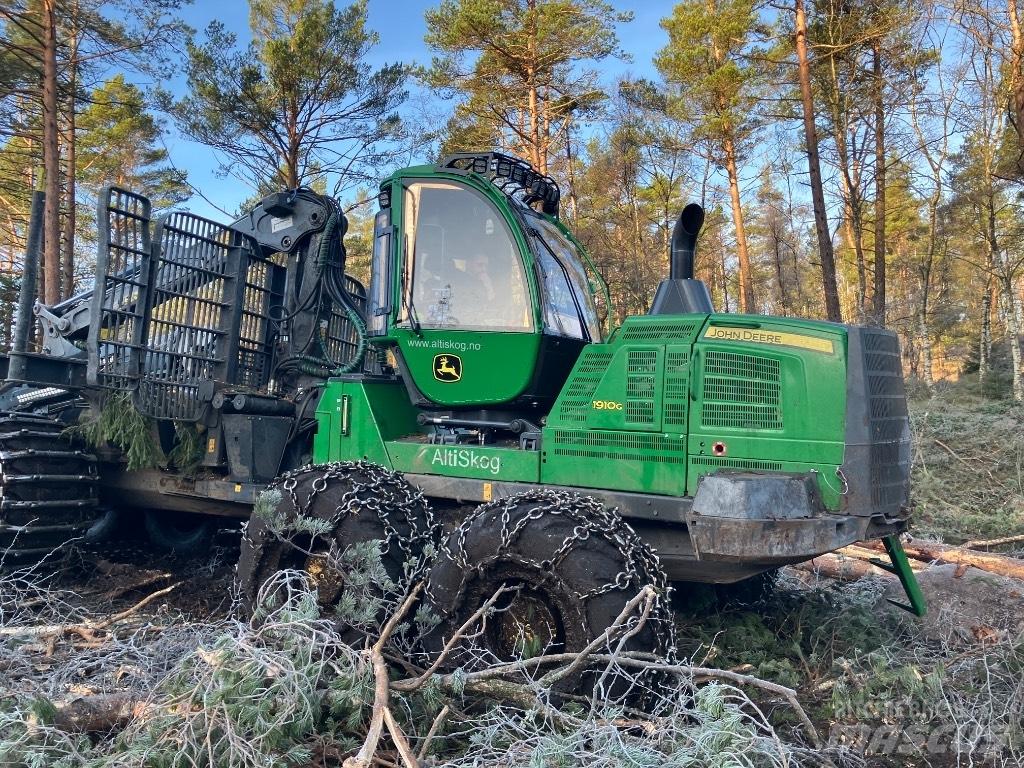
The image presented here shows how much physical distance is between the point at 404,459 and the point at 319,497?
0.70m

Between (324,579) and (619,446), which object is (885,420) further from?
(324,579)

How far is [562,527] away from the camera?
409 cm

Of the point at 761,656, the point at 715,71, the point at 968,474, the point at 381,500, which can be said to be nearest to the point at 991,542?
the point at 761,656

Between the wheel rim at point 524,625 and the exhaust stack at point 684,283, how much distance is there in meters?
1.85

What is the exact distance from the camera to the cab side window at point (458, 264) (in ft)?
16.7

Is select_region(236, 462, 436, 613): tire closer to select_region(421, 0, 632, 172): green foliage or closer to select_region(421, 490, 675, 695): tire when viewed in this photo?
select_region(421, 490, 675, 695): tire

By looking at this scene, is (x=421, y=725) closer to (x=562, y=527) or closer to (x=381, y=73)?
(x=562, y=527)

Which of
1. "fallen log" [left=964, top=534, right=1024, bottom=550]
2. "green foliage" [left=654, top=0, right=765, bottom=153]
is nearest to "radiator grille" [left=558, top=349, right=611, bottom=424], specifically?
"fallen log" [left=964, top=534, right=1024, bottom=550]

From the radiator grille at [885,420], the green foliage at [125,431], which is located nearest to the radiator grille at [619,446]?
the radiator grille at [885,420]

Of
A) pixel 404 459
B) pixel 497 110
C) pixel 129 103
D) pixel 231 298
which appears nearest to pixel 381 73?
pixel 497 110

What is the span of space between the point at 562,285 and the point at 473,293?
0.62 meters

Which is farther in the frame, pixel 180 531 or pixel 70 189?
pixel 70 189

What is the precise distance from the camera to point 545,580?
405 centimetres

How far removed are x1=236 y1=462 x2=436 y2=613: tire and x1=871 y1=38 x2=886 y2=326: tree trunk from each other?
13344mm
